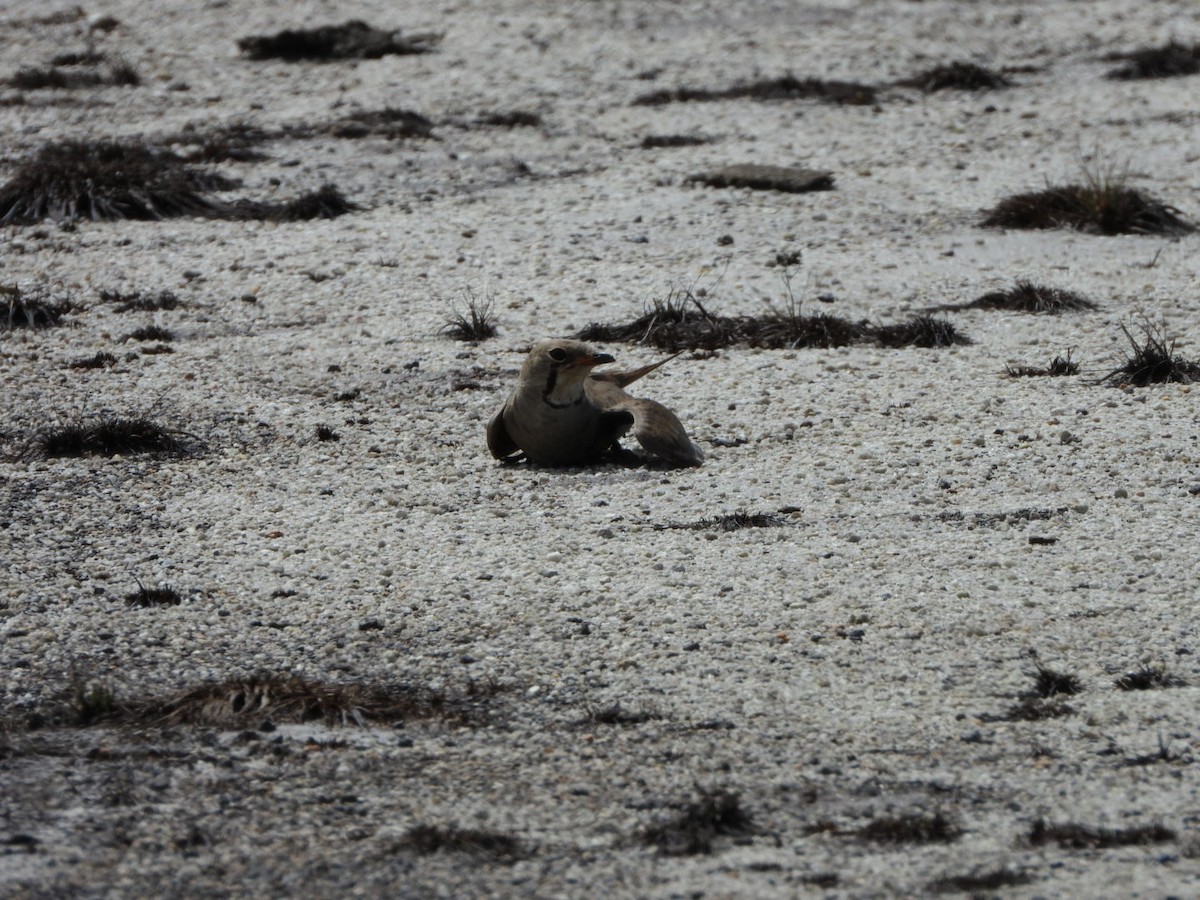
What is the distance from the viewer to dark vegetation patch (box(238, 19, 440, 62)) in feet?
51.3

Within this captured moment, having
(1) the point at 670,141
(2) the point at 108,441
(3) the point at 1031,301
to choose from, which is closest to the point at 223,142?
(1) the point at 670,141

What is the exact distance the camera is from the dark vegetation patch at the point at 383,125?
42.8 feet

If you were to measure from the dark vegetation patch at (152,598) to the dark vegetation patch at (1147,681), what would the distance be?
3.14 meters

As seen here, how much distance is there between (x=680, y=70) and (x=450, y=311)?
6383mm

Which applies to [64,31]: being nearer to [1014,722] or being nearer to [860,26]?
[860,26]

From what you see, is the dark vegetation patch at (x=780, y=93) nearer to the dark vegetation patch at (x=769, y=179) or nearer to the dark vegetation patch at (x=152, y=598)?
the dark vegetation patch at (x=769, y=179)

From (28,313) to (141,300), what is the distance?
0.67 meters

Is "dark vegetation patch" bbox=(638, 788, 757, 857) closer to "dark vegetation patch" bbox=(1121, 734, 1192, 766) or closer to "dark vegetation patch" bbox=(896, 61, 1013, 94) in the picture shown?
"dark vegetation patch" bbox=(1121, 734, 1192, 766)

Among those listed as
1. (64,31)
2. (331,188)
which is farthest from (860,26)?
(64,31)

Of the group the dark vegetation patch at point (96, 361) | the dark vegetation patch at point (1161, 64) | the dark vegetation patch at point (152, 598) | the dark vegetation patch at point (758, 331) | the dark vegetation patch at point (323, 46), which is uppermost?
the dark vegetation patch at point (323, 46)

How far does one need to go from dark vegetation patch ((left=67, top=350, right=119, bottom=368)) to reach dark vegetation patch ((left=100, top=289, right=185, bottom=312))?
874mm

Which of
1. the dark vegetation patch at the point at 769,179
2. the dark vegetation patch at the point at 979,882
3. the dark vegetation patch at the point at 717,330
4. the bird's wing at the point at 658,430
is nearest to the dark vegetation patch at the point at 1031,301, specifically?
the dark vegetation patch at the point at 717,330

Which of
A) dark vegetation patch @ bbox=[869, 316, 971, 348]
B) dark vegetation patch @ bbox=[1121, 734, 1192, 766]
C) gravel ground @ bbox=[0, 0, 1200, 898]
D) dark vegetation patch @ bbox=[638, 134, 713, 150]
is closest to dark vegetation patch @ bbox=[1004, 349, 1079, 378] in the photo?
gravel ground @ bbox=[0, 0, 1200, 898]

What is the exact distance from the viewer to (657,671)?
5.28 metres
